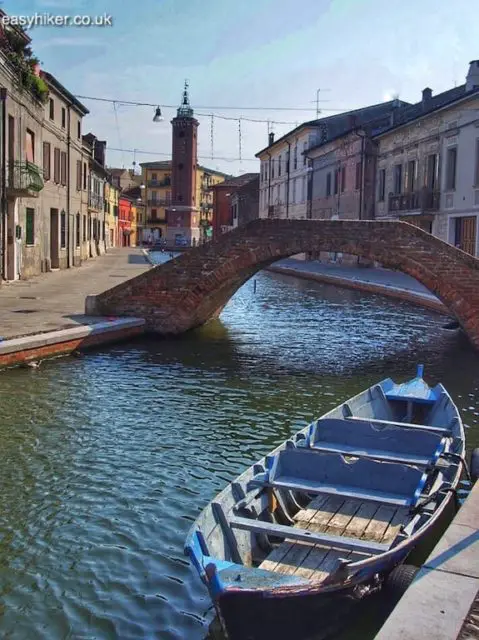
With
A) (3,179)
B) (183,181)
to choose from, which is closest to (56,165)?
(3,179)

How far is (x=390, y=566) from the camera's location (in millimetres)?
5457

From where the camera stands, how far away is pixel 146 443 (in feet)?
31.7

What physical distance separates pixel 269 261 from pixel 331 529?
489 inches

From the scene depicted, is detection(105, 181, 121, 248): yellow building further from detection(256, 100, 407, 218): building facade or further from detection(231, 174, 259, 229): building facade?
detection(256, 100, 407, 218): building facade

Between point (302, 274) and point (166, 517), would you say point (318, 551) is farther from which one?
point (302, 274)

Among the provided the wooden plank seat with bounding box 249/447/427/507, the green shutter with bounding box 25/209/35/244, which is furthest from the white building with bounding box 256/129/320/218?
the wooden plank seat with bounding box 249/447/427/507

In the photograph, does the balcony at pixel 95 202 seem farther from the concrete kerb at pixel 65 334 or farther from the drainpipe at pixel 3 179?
the concrete kerb at pixel 65 334

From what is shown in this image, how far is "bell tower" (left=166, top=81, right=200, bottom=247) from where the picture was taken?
279ft

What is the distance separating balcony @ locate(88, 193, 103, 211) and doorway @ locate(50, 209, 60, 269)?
10589 millimetres

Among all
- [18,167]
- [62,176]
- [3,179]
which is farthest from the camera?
[62,176]

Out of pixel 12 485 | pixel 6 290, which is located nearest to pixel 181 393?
pixel 12 485

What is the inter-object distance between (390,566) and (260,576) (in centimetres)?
119

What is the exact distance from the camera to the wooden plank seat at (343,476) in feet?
21.4

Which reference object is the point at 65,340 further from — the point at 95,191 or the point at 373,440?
the point at 95,191
